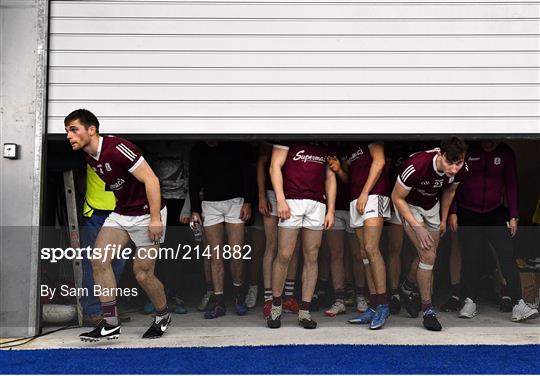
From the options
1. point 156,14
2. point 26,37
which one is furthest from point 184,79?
point 26,37

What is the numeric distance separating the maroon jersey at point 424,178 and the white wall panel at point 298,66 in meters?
0.49

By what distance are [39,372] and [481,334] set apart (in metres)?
3.43

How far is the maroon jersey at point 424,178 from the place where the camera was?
6273 mm

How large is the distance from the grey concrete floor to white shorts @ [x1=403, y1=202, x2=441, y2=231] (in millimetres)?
846

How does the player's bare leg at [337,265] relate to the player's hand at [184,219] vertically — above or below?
below

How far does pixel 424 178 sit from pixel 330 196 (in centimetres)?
86

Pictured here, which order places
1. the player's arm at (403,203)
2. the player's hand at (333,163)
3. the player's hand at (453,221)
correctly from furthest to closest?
the player's hand at (453,221) < the player's hand at (333,163) < the player's arm at (403,203)

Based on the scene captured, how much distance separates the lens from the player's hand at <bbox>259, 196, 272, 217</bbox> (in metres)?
7.05

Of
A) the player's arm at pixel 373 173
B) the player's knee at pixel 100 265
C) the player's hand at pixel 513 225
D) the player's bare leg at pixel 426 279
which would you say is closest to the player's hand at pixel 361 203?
the player's arm at pixel 373 173

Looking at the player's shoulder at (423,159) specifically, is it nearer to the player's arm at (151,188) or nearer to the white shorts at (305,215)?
the white shorts at (305,215)

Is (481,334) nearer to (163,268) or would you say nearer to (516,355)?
(516,355)

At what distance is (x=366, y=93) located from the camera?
22.1ft

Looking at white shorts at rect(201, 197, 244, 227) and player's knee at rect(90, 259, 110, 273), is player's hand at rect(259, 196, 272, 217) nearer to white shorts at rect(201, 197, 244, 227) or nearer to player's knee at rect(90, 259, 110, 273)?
white shorts at rect(201, 197, 244, 227)

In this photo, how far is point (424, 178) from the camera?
636 cm
